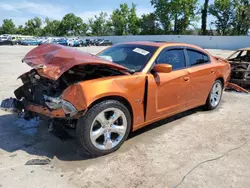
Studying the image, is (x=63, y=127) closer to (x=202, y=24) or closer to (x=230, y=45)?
(x=230, y=45)

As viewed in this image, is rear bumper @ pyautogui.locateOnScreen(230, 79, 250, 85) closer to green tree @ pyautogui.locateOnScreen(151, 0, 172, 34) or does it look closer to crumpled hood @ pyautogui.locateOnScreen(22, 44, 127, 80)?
crumpled hood @ pyautogui.locateOnScreen(22, 44, 127, 80)

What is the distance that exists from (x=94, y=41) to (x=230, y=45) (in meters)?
22.1

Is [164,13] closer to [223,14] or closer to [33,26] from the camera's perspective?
[223,14]

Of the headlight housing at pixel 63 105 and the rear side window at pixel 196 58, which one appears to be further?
the rear side window at pixel 196 58

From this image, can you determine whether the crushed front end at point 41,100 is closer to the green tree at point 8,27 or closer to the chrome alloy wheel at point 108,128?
the chrome alloy wheel at point 108,128

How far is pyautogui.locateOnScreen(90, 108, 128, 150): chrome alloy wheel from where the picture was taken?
339 cm

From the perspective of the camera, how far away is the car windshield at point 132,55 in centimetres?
412

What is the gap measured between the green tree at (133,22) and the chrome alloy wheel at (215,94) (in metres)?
59.7

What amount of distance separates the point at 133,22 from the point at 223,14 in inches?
828

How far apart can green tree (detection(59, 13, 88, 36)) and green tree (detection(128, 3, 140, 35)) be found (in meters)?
20.5

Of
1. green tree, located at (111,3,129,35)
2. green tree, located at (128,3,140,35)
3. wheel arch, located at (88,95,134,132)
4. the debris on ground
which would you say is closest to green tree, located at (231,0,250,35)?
green tree, located at (128,3,140,35)

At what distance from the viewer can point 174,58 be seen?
4562mm

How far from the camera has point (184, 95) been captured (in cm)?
463

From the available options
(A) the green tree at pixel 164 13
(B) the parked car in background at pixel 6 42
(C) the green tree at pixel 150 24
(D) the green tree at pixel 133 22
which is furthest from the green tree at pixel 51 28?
(B) the parked car in background at pixel 6 42
